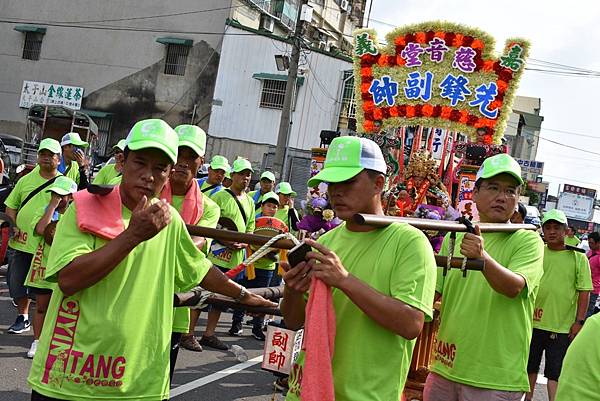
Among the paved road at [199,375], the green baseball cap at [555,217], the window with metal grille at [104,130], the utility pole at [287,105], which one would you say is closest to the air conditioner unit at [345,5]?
the window with metal grille at [104,130]

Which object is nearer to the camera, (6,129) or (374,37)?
(374,37)

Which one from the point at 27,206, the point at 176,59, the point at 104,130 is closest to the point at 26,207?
the point at 27,206

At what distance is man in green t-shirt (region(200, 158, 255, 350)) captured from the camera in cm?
859

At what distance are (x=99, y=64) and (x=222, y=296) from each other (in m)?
31.9

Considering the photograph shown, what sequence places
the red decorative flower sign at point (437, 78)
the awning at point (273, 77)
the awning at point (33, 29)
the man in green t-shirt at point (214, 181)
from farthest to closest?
the awning at point (33, 29) → the awning at point (273, 77) → the red decorative flower sign at point (437, 78) → the man in green t-shirt at point (214, 181)

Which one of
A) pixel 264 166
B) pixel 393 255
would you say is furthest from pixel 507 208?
pixel 264 166

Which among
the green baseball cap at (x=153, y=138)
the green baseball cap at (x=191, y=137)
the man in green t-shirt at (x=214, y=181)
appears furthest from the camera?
the man in green t-shirt at (x=214, y=181)

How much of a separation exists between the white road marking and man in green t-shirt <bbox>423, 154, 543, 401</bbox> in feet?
10.4

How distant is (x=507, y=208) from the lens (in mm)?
4352

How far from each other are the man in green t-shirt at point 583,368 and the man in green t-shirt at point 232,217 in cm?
586

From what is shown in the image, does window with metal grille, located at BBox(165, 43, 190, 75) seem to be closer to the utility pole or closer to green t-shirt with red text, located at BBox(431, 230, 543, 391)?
the utility pole

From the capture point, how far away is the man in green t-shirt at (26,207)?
751 cm

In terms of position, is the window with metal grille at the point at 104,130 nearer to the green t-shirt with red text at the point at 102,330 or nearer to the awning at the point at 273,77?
the awning at the point at 273,77

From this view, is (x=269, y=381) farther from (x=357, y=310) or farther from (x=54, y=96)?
(x=54, y=96)
